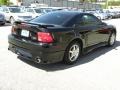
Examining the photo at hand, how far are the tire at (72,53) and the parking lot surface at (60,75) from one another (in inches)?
5.9

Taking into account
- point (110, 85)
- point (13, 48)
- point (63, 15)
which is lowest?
point (110, 85)

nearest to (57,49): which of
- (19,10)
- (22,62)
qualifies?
(22,62)

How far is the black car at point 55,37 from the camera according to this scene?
545cm

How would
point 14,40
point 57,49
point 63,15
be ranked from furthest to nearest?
point 63,15 → point 14,40 → point 57,49

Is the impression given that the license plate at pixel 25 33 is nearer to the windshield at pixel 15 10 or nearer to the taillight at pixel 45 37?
the taillight at pixel 45 37

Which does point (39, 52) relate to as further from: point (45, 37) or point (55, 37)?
point (55, 37)

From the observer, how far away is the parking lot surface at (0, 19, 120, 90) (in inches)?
189

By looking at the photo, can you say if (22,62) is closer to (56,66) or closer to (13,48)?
(13,48)

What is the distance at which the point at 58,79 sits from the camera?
516 cm

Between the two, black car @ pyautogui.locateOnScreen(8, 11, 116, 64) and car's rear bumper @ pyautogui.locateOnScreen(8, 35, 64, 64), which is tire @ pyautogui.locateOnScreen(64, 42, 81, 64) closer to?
black car @ pyautogui.locateOnScreen(8, 11, 116, 64)

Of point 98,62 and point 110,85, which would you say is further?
point 98,62

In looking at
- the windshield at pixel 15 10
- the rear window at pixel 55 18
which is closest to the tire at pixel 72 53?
the rear window at pixel 55 18

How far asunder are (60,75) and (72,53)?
3.38 feet

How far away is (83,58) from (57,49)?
174 centimetres
